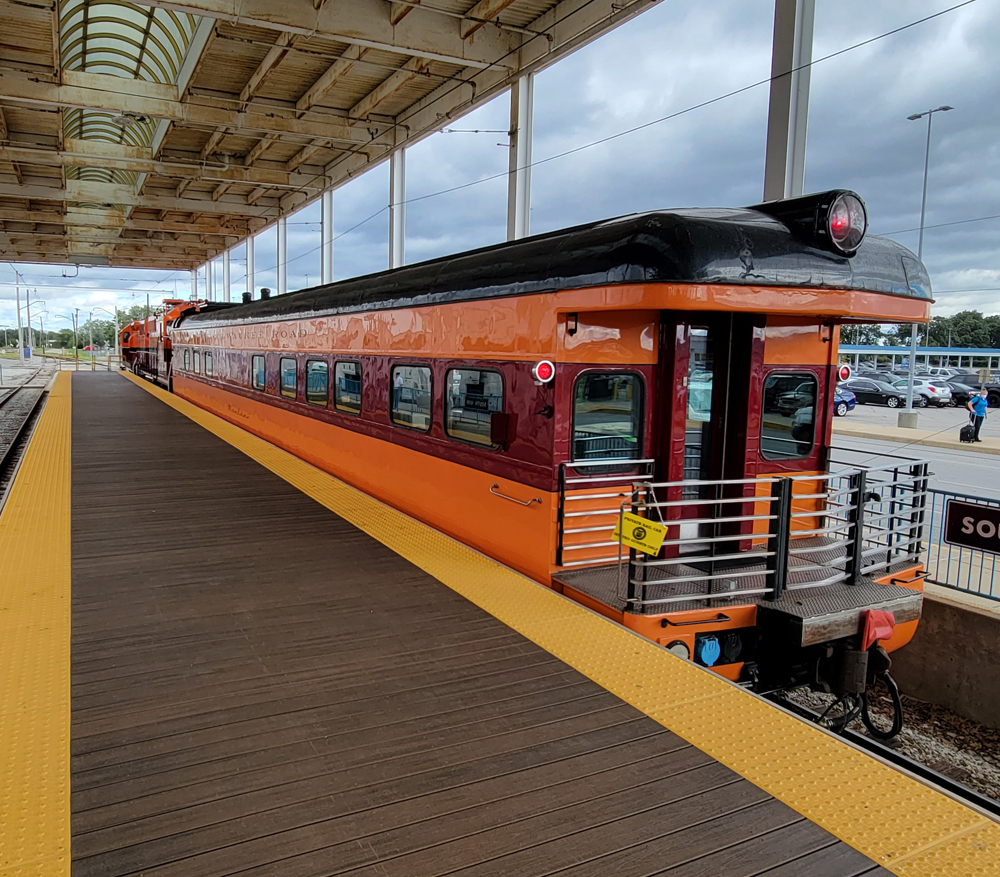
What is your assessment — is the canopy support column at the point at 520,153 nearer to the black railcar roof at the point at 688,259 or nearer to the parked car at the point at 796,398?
the black railcar roof at the point at 688,259

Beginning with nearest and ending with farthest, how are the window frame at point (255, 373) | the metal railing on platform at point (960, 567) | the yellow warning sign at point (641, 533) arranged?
1. the yellow warning sign at point (641, 533)
2. the metal railing on platform at point (960, 567)
3. the window frame at point (255, 373)

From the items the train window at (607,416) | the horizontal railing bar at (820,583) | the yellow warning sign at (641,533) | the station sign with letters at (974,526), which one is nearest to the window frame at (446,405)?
the train window at (607,416)

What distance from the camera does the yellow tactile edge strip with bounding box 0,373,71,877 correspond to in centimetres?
258

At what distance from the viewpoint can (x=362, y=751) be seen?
3191 millimetres

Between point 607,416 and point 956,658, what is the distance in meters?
3.98

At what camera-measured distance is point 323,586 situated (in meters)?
5.38

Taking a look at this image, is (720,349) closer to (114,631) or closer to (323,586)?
(323,586)

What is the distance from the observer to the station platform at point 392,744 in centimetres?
257

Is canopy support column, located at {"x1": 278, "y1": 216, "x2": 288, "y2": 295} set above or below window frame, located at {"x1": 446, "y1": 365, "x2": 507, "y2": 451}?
above

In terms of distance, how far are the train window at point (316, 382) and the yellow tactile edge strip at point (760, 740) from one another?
5.08 metres

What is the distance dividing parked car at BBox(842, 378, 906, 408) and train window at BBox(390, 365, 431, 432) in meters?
28.7

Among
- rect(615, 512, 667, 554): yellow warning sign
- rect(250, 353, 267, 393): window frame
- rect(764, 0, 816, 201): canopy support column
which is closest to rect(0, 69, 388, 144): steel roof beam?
rect(250, 353, 267, 393): window frame

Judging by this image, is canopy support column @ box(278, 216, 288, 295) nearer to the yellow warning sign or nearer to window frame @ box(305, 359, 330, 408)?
window frame @ box(305, 359, 330, 408)

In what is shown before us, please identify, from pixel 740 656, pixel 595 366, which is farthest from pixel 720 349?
pixel 740 656
